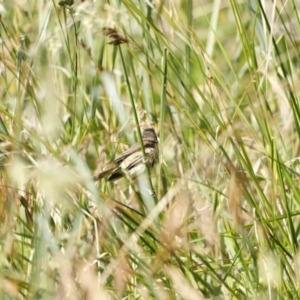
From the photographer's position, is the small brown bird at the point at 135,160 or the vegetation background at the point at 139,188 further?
the small brown bird at the point at 135,160

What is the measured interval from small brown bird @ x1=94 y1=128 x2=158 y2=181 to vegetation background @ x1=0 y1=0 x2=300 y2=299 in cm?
5

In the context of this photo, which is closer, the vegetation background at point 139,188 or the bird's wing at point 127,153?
the vegetation background at point 139,188

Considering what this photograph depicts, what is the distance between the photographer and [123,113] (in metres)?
2.45

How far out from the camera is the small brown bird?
2186 mm

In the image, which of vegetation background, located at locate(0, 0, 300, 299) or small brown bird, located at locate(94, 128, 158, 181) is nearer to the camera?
vegetation background, located at locate(0, 0, 300, 299)

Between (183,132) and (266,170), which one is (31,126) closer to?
(183,132)

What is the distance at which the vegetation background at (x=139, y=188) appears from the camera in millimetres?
1626

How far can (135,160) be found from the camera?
2.29 m

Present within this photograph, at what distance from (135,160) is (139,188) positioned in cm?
14

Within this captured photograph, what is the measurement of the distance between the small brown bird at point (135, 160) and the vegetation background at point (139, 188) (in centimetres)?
5

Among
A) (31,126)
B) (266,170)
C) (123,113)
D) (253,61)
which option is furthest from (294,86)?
(31,126)

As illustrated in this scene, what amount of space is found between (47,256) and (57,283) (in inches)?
4.6

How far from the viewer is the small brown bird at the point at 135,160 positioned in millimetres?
2186

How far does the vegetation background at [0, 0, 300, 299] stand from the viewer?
163 centimetres
